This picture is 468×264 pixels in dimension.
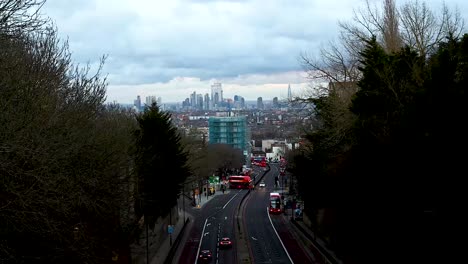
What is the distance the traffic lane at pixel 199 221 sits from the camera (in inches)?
1730

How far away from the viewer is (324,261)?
38.8 metres

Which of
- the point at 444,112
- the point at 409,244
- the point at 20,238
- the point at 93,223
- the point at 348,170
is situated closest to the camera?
the point at 20,238

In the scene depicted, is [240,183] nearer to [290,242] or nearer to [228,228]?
[228,228]

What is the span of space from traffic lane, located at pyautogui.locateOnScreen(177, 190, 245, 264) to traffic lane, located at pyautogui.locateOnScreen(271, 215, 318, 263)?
17.5ft

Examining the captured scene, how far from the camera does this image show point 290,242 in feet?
163

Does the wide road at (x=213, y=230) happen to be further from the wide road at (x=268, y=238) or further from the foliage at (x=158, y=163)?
the foliage at (x=158, y=163)

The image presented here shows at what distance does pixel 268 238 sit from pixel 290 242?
3060 millimetres

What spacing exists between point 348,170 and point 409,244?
7.87 m

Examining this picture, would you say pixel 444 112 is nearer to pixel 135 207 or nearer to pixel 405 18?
pixel 405 18

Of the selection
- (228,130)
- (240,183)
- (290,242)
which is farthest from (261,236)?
(228,130)

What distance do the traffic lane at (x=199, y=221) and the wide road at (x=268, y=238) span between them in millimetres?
3278

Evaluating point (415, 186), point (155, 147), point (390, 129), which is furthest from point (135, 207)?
point (415, 186)

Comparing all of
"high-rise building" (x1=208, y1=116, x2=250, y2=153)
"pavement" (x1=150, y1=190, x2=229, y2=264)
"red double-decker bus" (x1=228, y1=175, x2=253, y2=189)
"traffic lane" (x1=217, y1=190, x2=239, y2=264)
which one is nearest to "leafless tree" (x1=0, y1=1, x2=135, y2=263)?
"pavement" (x1=150, y1=190, x2=229, y2=264)

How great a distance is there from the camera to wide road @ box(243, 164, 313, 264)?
42044 mm
